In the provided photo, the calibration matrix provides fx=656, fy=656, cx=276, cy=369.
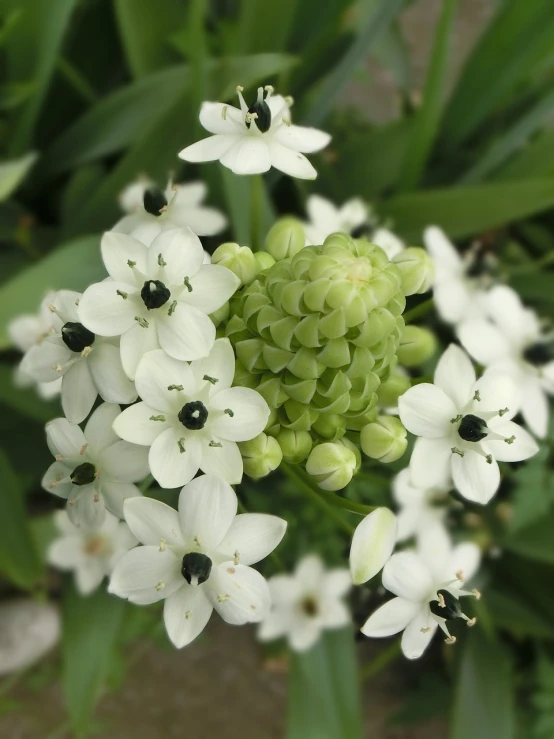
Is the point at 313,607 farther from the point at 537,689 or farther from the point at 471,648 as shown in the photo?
the point at 537,689

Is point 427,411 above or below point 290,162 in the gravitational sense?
below

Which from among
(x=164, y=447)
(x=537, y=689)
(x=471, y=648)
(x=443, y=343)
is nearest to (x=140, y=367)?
(x=164, y=447)

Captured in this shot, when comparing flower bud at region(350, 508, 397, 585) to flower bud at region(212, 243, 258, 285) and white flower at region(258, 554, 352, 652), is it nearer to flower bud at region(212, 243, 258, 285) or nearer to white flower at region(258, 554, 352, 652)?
flower bud at region(212, 243, 258, 285)

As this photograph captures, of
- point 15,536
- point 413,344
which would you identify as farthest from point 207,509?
point 15,536

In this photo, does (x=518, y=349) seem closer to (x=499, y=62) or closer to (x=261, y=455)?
(x=261, y=455)

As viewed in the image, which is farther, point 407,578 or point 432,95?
point 432,95

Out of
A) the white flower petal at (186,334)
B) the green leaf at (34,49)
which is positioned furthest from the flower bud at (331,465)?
the green leaf at (34,49)
